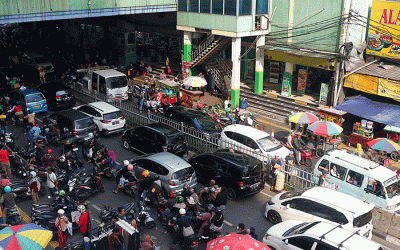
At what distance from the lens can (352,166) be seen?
50.3ft

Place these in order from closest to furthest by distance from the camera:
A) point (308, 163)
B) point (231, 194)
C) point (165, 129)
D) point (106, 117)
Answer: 1. point (231, 194)
2. point (165, 129)
3. point (308, 163)
4. point (106, 117)

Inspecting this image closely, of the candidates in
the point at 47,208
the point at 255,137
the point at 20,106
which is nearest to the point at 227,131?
the point at 255,137

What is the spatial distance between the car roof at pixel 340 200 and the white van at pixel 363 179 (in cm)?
164

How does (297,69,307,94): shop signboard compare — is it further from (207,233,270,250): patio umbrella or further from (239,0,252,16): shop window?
(207,233,270,250): patio umbrella

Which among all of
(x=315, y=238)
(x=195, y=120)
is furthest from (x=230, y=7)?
(x=315, y=238)

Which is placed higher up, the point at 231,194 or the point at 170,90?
the point at 170,90

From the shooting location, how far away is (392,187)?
586 inches

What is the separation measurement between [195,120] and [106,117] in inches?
189

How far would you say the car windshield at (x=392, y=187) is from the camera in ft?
48.1

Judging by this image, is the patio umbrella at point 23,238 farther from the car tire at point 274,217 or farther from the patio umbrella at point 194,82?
the patio umbrella at point 194,82

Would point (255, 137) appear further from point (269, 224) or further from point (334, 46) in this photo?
point (334, 46)

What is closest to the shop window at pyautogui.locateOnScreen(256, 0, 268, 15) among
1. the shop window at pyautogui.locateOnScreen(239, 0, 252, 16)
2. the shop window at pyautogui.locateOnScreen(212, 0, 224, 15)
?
the shop window at pyautogui.locateOnScreen(239, 0, 252, 16)

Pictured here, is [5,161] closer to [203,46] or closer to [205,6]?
[205,6]

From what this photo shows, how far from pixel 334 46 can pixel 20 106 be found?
62.9 ft
